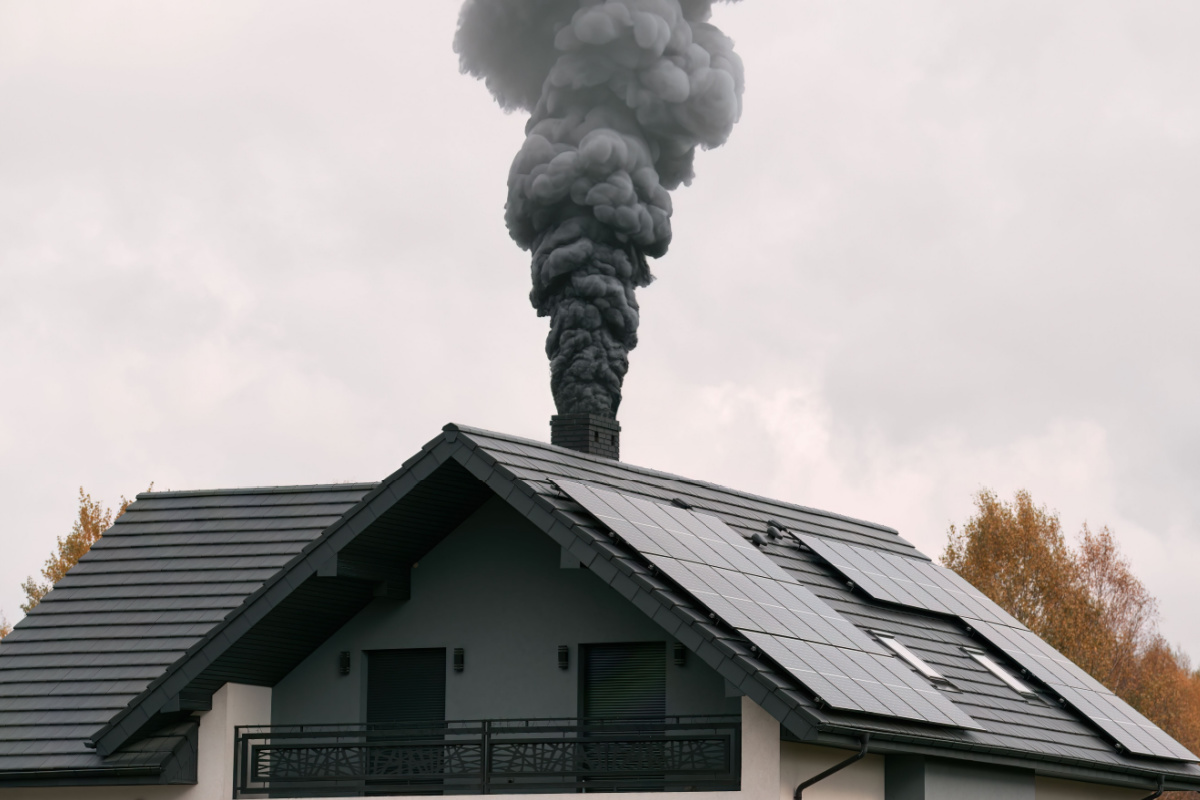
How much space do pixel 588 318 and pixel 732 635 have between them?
22.3 metres

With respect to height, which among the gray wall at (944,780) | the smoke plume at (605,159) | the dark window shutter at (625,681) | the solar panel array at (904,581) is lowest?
the gray wall at (944,780)

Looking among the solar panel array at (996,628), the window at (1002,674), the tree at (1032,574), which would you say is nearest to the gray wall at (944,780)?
the window at (1002,674)

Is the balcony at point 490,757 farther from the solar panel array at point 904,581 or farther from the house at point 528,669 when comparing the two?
the solar panel array at point 904,581

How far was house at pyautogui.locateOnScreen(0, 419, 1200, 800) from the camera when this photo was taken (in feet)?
58.5

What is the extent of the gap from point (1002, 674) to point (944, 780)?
136 inches

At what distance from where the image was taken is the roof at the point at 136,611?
68.1 feet

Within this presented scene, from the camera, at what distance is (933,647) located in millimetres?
22234

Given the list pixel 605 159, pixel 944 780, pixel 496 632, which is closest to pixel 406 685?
pixel 496 632

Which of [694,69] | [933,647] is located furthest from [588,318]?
[933,647]

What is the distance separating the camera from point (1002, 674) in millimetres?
22891

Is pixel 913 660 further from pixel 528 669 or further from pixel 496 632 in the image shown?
pixel 496 632

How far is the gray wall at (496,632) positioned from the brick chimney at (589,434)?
27.8ft

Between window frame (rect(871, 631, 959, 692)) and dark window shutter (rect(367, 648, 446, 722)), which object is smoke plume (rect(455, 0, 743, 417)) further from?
window frame (rect(871, 631, 959, 692))

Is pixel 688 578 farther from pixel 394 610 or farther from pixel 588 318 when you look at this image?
pixel 588 318
